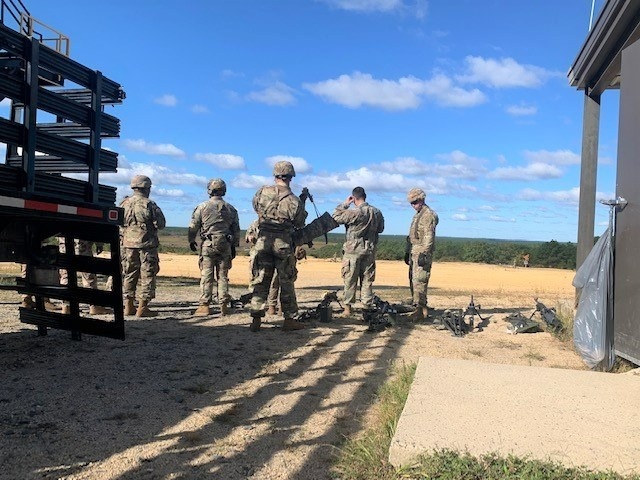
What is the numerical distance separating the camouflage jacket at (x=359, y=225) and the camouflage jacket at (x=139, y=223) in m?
2.93

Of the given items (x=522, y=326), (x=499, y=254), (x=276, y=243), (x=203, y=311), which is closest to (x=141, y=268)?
(x=203, y=311)

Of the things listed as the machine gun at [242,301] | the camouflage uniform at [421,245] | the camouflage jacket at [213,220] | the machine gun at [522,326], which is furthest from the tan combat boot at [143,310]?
the machine gun at [522,326]

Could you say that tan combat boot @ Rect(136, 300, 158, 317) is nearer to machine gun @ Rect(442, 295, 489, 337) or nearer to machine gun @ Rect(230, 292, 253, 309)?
machine gun @ Rect(230, 292, 253, 309)

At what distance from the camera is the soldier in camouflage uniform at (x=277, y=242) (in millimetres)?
7105

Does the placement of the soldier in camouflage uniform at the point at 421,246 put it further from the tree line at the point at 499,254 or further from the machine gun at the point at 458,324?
the tree line at the point at 499,254

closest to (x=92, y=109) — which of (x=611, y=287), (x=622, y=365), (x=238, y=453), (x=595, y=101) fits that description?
(x=238, y=453)

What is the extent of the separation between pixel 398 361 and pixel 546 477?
3.28m

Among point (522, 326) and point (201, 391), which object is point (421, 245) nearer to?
point (522, 326)

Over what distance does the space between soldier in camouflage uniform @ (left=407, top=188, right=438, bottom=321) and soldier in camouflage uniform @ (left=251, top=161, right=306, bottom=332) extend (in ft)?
7.83

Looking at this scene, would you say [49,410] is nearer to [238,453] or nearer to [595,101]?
[238,453]

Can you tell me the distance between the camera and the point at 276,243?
7164 mm

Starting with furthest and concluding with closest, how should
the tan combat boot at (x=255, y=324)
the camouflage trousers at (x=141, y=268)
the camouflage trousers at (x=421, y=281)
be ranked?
1. the camouflage trousers at (x=421, y=281)
2. the camouflage trousers at (x=141, y=268)
3. the tan combat boot at (x=255, y=324)

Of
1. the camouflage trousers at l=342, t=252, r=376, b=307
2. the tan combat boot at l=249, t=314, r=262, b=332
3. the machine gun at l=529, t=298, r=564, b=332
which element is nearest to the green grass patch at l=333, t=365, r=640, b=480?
the tan combat boot at l=249, t=314, r=262, b=332

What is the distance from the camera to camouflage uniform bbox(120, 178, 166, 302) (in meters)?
7.91
